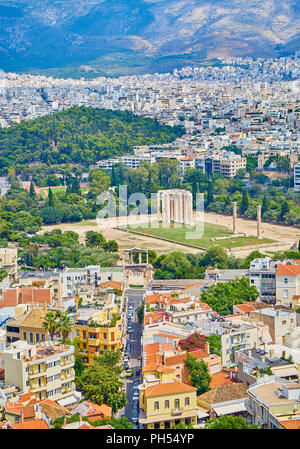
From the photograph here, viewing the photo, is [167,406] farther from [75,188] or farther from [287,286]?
[75,188]

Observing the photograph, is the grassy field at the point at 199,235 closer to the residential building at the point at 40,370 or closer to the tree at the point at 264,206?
the tree at the point at 264,206

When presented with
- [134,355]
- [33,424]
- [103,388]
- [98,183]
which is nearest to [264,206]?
[98,183]

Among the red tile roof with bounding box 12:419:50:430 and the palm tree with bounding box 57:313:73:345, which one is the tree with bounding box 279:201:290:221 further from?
the red tile roof with bounding box 12:419:50:430

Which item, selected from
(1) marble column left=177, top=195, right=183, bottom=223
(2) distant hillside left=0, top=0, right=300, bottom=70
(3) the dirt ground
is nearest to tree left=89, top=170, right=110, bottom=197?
(3) the dirt ground

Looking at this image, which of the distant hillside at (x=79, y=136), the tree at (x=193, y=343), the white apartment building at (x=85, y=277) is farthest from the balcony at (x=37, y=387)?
the distant hillside at (x=79, y=136)

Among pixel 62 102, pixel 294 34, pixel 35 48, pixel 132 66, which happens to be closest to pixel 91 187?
pixel 62 102
